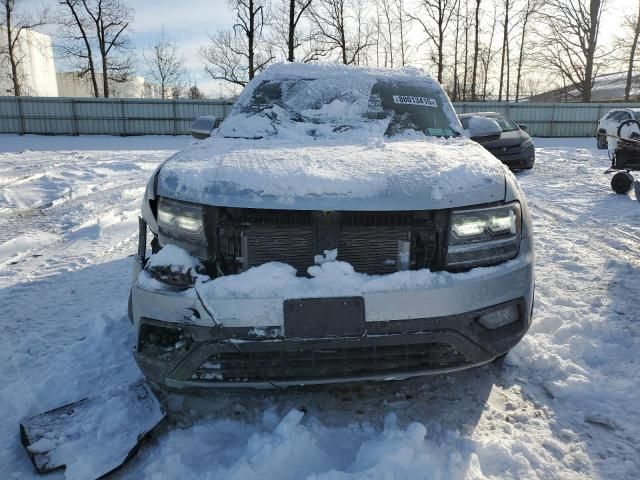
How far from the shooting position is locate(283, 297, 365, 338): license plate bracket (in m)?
1.78

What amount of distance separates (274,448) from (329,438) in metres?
0.26

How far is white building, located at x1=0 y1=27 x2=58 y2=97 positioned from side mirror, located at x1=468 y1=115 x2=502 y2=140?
35304mm

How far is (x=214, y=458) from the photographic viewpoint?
1851mm

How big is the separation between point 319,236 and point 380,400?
0.90m

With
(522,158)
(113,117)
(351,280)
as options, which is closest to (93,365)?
(351,280)

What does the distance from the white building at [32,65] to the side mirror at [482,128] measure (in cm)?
3530

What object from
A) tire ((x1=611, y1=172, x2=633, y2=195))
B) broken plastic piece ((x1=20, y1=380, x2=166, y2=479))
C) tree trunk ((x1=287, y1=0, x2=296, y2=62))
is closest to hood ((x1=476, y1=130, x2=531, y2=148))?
tire ((x1=611, y1=172, x2=633, y2=195))

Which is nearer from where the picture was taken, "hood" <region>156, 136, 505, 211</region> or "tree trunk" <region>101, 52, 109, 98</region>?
"hood" <region>156, 136, 505, 211</region>

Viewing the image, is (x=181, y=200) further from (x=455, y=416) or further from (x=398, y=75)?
(x=398, y=75)

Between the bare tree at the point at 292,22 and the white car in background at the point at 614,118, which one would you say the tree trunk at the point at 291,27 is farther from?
the white car in background at the point at 614,118

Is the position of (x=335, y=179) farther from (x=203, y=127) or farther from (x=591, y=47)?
(x=591, y=47)

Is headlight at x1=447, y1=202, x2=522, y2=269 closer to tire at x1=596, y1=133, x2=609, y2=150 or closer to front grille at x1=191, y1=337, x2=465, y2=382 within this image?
front grille at x1=191, y1=337, x2=465, y2=382

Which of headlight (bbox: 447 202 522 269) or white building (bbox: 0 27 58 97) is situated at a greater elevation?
Answer: white building (bbox: 0 27 58 97)

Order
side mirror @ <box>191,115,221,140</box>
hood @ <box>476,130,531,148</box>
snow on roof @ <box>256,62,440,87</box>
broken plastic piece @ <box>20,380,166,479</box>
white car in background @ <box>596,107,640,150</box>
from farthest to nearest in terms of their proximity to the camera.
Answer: white car in background @ <box>596,107,640,150</box> < hood @ <box>476,130,531,148</box> < snow on roof @ <box>256,62,440,87</box> < side mirror @ <box>191,115,221,140</box> < broken plastic piece @ <box>20,380,166,479</box>
